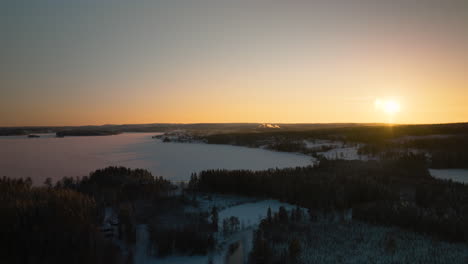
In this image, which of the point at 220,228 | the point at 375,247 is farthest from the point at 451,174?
the point at 220,228

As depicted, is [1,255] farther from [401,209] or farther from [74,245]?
[401,209]

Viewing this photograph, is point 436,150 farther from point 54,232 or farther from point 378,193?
point 54,232

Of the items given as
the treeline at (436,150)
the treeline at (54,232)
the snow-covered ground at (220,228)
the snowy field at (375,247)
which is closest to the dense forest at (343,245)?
the snowy field at (375,247)

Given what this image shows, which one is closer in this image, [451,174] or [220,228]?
[220,228]

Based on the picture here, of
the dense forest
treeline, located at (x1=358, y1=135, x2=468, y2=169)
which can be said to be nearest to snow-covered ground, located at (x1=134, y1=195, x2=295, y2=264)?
the dense forest

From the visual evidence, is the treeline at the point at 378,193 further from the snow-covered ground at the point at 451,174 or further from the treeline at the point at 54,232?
the treeline at the point at 54,232

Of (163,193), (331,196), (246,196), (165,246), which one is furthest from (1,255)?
(331,196)
